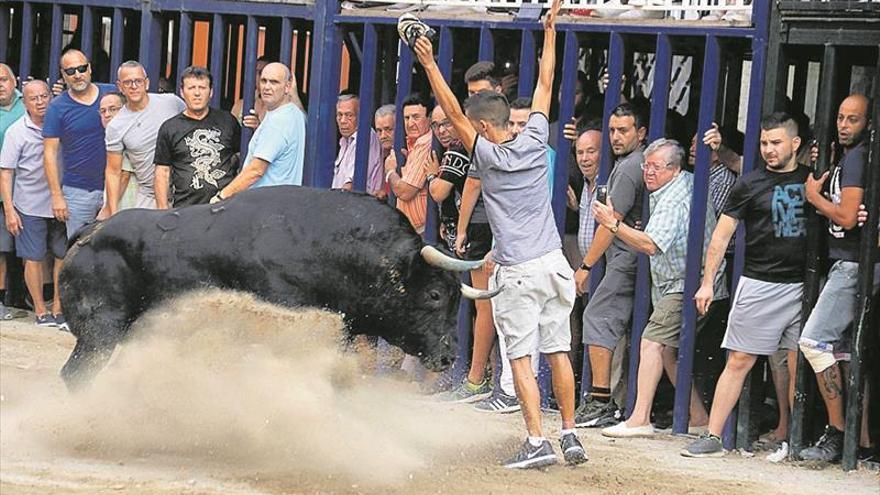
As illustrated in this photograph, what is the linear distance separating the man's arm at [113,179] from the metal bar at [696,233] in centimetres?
419

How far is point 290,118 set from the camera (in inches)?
408

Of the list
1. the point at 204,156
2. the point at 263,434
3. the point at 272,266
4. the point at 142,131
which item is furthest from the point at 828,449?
the point at 142,131

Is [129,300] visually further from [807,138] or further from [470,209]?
[807,138]

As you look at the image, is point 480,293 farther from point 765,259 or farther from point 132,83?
point 132,83

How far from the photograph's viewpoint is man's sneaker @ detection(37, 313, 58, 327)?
12.1 meters

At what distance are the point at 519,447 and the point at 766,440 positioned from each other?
165 centimetres

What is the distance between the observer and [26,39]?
12.3 metres

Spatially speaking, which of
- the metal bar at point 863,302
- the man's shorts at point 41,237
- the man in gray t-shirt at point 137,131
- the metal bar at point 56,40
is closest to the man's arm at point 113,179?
the man in gray t-shirt at point 137,131

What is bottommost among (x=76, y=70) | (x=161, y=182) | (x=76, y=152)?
(x=161, y=182)

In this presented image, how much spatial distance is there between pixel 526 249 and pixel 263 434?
5.37 ft

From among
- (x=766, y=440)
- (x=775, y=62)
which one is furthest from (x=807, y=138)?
(x=766, y=440)

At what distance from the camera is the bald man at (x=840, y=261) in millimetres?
8391

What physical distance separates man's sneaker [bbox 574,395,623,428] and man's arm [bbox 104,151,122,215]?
3722mm

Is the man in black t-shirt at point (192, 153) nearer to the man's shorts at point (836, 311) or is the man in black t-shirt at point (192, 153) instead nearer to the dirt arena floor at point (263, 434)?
the dirt arena floor at point (263, 434)
